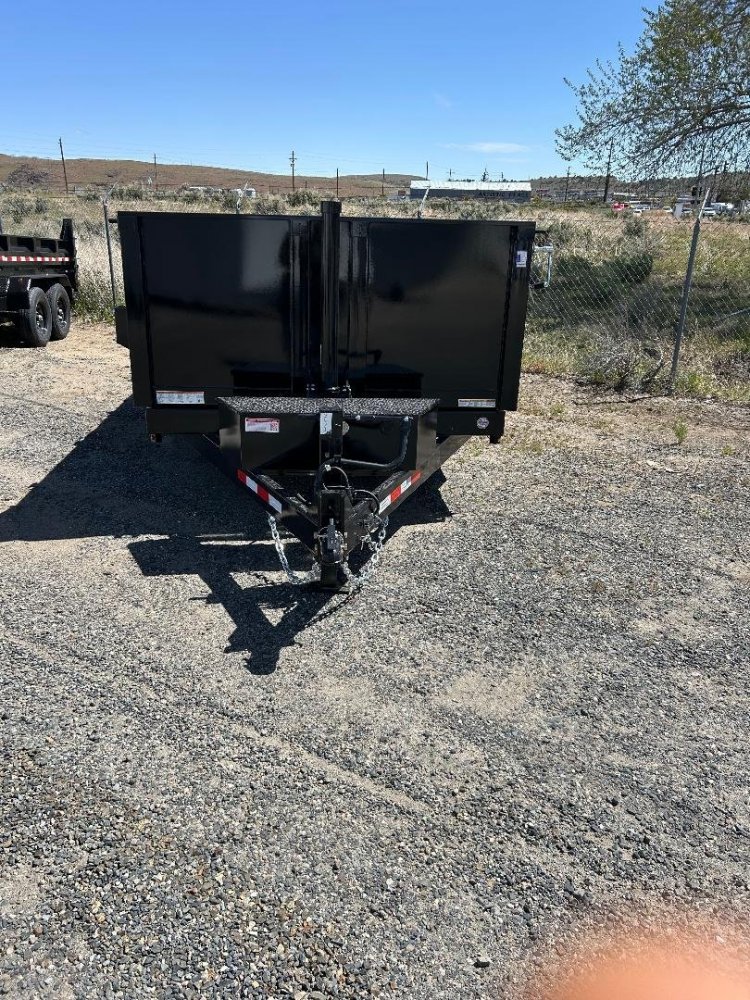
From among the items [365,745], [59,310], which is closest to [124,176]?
[59,310]

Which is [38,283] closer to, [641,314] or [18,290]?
[18,290]

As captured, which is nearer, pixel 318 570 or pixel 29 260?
pixel 318 570

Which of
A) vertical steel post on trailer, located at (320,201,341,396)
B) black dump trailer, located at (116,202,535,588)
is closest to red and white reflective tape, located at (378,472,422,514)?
black dump trailer, located at (116,202,535,588)

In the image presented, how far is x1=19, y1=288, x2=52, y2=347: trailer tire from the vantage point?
12.0m

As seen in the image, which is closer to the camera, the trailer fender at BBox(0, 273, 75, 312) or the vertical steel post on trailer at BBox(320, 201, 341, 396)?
the vertical steel post on trailer at BBox(320, 201, 341, 396)

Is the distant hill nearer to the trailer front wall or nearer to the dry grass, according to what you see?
the dry grass

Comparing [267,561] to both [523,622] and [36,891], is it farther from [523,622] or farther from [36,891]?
[36,891]

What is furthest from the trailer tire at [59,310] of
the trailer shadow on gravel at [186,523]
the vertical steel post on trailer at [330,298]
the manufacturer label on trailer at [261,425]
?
the manufacturer label on trailer at [261,425]

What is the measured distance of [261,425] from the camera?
15.9 feet

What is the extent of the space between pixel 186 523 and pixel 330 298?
207 centimetres

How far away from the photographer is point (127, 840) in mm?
2896

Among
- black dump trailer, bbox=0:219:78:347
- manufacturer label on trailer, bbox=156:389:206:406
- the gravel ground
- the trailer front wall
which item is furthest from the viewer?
black dump trailer, bbox=0:219:78:347

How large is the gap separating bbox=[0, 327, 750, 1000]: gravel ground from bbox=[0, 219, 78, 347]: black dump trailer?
271 inches

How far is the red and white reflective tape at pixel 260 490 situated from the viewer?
4.61 meters
